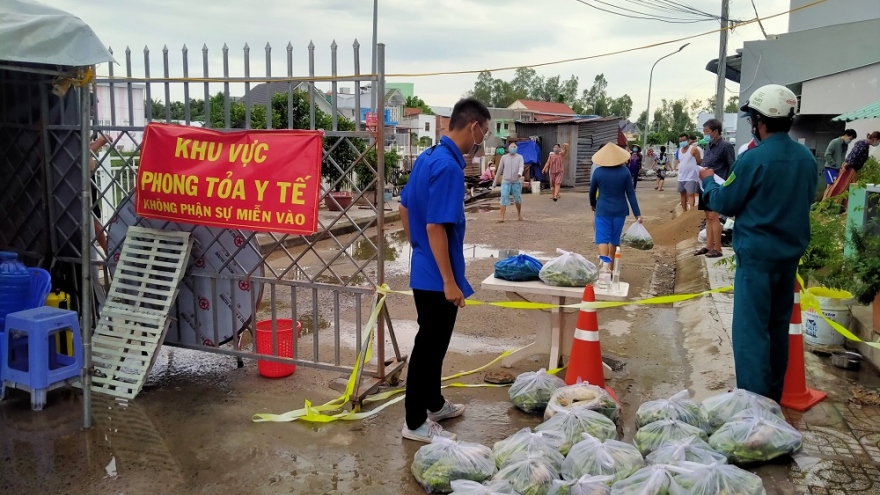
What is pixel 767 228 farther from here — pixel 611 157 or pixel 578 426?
pixel 611 157

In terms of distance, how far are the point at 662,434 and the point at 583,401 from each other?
59 cm

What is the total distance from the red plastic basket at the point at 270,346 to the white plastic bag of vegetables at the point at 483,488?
2.51m

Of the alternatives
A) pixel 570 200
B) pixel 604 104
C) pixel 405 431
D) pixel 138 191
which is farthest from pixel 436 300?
pixel 604 104

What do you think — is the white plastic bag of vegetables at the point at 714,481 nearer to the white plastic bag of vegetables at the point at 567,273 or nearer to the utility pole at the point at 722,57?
the white plastic bag of vegetables at the point at 567,273

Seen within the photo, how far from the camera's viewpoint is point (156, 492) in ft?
11.5

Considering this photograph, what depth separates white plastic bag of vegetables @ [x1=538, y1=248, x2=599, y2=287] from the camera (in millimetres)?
4996

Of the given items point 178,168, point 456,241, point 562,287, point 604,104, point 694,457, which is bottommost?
point 694,457

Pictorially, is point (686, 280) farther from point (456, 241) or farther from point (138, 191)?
point (138, 191)

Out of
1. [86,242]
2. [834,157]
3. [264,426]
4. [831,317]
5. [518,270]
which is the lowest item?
[264,426]

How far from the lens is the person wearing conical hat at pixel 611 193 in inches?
302

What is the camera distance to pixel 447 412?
4.42m

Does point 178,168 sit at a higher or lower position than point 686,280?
higher

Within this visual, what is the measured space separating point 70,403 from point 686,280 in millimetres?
7523

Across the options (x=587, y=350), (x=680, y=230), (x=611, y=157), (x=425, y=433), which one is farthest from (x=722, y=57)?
(x=425, y=433)
